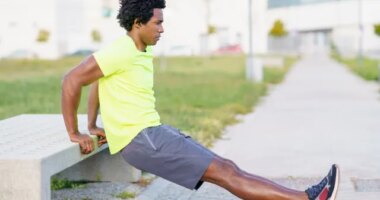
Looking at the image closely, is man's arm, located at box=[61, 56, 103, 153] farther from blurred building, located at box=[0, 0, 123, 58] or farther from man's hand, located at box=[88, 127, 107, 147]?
blurred building, located at box=[0, 0, 123, 58]

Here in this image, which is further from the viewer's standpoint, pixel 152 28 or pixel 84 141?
pixel 84 141

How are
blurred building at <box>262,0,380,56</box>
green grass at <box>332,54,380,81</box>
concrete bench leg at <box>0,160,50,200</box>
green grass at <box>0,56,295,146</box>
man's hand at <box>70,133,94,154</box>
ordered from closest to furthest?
concrete bench leg at <box>0,160,50,200</box>
man's hand at <box>70,133,94,154</box>
green grass at <box>0,56,295,146</box>
green grass at <box>332,54,380,81</box>
blurred building at <box>262,0,380,56</box>

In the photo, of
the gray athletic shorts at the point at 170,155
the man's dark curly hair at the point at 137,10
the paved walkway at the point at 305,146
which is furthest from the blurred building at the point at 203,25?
the gray athletic shorts at the point at 170,155

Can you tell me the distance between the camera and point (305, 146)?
9031 millimetres

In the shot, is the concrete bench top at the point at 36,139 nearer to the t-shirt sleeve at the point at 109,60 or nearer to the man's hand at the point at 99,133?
the man's hand at the point at 99,133

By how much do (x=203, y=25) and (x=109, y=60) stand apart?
247 ft

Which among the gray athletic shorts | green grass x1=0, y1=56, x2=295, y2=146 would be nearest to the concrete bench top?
the gray athletic shorts

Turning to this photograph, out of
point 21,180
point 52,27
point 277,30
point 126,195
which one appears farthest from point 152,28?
point 52,27

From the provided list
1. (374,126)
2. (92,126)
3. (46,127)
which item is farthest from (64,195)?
(374,126)

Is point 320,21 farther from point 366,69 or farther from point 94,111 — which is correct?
point 94,111

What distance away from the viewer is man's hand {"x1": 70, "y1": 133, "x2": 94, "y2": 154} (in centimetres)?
489

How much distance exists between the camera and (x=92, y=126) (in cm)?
527

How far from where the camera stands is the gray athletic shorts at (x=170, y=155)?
14.8ft

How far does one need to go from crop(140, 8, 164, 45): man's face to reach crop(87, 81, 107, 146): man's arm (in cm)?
43
